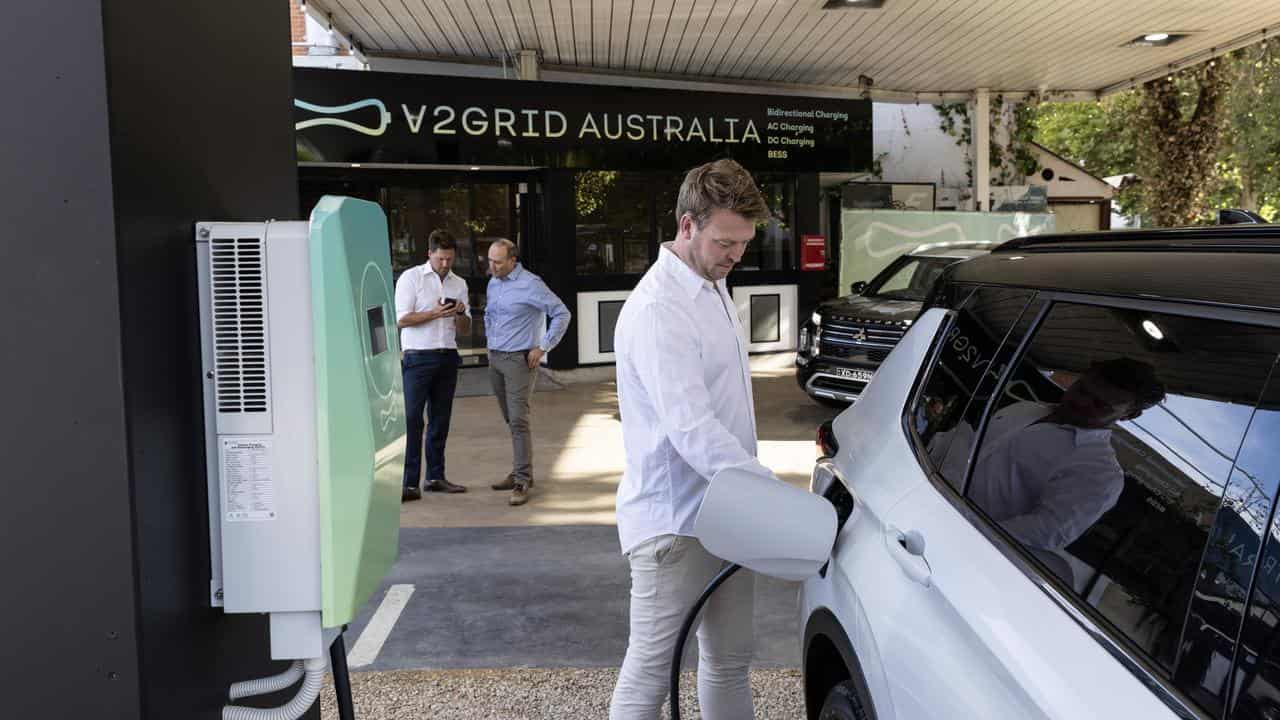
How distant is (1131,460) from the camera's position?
1.53 metres

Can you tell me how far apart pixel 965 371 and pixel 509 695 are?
255 centimetres

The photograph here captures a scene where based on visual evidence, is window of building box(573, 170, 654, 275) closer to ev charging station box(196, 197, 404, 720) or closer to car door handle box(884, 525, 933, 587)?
ev charging station box(196, 197, 404, 720)

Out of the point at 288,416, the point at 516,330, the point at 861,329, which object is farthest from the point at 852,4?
the point at 288,416

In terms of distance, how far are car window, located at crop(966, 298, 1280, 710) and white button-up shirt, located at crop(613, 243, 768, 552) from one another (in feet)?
2.70

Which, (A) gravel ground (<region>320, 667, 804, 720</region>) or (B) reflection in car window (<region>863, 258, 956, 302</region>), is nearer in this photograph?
(A) gravel ground (<region>320, 667, 804, 720</region>)

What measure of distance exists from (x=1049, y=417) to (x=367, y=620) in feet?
12.9

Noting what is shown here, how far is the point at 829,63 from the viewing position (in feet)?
48.0

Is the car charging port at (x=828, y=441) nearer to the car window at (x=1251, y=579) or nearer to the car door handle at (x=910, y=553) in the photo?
the car door handle at (x=910, y=553)

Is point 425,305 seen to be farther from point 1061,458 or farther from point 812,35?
point 812,35

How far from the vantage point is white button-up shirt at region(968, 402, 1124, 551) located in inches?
63.6

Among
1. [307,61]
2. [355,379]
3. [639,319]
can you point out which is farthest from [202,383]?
[307,61]

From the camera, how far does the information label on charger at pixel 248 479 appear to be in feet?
7.33

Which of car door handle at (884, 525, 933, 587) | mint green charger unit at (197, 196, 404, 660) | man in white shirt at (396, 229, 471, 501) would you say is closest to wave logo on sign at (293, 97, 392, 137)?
man in white shirt at (396, 229, 471, 501)

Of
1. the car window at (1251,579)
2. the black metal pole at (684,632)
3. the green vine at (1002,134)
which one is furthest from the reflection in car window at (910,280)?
the car window at (1251,579)
